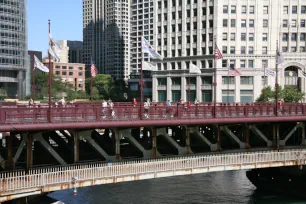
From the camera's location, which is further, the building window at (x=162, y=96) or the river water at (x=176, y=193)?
the building window at (x=162, y=96)

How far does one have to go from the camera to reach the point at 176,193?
44719 millimetres

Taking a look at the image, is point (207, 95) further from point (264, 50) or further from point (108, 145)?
point (108, 145)

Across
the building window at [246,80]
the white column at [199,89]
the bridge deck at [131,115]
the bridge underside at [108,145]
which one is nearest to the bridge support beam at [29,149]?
the bridge underside at [108,145]

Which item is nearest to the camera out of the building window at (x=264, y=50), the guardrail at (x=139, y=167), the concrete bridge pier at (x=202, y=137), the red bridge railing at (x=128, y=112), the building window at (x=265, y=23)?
the red bridge railing at (x=128, y=112)

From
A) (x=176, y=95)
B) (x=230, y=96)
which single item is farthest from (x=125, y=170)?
(x=176, y=95)

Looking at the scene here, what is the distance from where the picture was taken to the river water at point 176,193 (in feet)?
138

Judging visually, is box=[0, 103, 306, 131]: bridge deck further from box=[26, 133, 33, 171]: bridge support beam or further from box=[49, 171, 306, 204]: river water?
box=[49, 171, 306, 204]: river water

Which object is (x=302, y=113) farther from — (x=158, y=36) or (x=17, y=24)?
(x=17, y=24)

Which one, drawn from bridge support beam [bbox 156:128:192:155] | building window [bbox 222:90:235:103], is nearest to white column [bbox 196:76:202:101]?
building window [bbox 222:90:235:103]

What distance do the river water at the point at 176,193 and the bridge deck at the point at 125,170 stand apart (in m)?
8.38

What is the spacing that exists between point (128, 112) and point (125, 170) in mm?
4050

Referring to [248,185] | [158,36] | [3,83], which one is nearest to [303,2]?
[158,36]

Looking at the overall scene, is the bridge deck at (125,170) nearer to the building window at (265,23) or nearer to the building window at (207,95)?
the building window at (207,95)

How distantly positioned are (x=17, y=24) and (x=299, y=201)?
125319 mm
